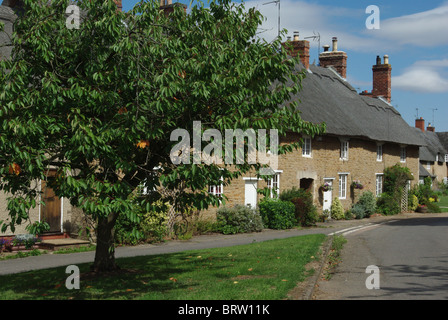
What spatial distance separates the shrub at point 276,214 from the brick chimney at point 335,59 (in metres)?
18.1

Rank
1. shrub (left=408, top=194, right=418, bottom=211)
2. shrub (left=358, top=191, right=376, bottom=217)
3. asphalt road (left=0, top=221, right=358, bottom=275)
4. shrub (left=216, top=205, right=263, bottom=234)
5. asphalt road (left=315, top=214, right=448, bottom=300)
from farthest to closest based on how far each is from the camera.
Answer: shrub (left=408, top=194, right=418, bottom=211), shrub (left=358, top=191, right=376, bottom=217), shrub (left=216, top=205, right=263, bottom=234), asphalt road (left=0, top=221, right=358, bottom=275), asphalt road (left=315, top=214, right=448, bottom=300)

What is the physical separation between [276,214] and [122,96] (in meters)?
15.7

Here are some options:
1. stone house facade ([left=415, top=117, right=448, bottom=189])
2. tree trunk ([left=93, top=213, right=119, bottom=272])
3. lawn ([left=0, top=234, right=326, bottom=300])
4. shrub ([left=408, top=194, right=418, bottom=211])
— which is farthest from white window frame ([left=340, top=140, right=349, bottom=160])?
stone house facade ([left=415, top=117, right=448, bottom=189])

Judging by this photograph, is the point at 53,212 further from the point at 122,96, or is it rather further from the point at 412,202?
the point at 412,202

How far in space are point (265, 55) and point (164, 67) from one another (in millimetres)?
1811

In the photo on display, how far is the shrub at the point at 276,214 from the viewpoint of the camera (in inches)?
908

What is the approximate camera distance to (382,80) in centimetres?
4081

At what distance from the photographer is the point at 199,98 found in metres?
7.76

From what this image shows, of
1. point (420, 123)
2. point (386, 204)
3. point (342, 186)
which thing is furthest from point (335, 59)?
point (420, 123)

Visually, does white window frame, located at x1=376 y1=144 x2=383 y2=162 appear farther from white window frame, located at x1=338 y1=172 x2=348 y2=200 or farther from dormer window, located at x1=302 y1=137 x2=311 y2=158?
dormer window, located at x1=302 y1=137 x2=311 y2=158

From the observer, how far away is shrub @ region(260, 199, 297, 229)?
23.1 metres

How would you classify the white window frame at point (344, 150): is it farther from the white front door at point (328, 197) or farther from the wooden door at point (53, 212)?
the wooden door at point (53, 212)

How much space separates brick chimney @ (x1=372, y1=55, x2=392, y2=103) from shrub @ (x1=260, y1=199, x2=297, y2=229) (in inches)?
824
